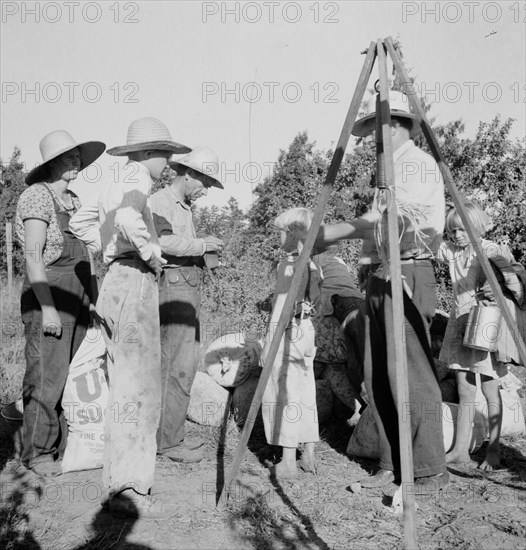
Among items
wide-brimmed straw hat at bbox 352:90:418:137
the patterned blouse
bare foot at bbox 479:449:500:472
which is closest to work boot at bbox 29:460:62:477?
the patterned blouse

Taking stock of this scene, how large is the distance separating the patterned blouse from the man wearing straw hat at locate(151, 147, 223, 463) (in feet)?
2.24

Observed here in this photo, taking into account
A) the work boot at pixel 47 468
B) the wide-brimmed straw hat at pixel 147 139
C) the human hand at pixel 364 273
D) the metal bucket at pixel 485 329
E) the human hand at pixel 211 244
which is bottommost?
the work boot at pixel 47 468

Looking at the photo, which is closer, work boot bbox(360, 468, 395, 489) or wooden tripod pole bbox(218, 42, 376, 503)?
wooden tripod pole bbox(218, 42, 376, 503)

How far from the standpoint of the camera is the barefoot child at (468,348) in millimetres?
4047

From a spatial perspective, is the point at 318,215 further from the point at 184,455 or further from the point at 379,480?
the point at 184,455

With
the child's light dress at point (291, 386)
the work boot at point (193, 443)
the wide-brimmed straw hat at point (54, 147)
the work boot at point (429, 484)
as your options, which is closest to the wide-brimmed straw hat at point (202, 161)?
the wide-brimmed straw hat at point (54, 147)

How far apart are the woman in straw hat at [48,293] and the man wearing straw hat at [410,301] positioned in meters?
1.82

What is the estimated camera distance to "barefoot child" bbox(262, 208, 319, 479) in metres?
3.98

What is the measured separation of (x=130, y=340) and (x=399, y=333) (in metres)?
1.43

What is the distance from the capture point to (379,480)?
3.71 metres

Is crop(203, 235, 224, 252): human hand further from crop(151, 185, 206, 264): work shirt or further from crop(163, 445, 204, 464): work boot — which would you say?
crop(163, 445, 204, 464): work boot

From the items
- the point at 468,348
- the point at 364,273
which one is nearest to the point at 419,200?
the point at 364,273

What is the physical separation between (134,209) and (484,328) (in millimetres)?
2459

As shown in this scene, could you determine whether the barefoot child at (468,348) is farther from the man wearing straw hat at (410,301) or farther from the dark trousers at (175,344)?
the dark trousers at (175,344)
